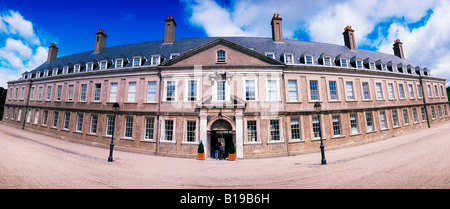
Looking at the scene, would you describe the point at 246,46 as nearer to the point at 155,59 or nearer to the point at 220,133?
the point at 155,59

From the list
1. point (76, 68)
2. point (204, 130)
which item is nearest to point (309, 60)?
point (204, 130)

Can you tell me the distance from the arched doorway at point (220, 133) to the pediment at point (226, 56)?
249 inches

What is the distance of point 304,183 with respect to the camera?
7.02m

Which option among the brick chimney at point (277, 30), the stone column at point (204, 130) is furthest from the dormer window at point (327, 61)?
the stone column at point (204, 130)

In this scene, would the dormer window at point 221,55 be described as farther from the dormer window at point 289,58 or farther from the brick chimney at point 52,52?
the brick chimney at point 52,52

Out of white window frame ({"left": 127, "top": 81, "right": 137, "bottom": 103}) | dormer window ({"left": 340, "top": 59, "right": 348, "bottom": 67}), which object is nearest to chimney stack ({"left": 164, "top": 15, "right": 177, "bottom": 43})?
white window frame ({"left": 127, "top": 81, "right": 137, "bottom": 103})

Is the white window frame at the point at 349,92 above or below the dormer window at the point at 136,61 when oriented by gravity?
below

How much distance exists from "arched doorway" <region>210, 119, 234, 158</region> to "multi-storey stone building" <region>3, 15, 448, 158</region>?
0.10 m

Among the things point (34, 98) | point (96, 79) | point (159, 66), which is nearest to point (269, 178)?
point (159, 66)

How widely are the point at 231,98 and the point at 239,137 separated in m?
3.86

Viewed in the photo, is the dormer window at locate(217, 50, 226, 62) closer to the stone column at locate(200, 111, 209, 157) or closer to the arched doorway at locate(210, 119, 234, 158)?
the stone column at locate(200, 111, 209, 157)

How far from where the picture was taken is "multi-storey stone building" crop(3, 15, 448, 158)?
14531mm

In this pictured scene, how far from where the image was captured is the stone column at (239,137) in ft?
44.9
